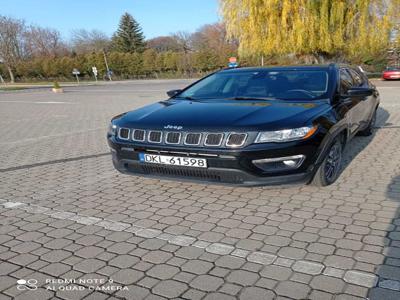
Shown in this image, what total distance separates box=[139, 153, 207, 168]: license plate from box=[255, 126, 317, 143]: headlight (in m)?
0.60

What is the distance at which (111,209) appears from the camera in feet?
12.0

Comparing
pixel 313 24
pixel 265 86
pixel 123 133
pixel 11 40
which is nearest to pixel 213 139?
pixel 123 133

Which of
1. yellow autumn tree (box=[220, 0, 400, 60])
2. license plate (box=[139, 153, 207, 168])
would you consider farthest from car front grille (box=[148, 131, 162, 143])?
yellow autumn tree (box=[220, 0, 400, 60])

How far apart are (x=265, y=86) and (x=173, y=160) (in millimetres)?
1687

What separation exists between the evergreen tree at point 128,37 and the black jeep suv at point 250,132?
66.7 meters

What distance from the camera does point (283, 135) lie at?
3.21 metres

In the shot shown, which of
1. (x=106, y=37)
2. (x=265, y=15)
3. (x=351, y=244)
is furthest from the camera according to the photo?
(x=106, y=37)

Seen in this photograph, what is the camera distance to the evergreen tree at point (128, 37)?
2619 inches

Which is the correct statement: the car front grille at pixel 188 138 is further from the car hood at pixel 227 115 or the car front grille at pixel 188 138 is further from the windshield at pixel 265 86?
the windshield at pixel 265 86

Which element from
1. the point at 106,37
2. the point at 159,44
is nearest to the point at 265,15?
A: the point at 106,37

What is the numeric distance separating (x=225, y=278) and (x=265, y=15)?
1718cm

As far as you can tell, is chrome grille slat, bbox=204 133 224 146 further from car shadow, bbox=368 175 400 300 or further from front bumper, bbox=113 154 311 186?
car shadow, bbox=368 175 400 300

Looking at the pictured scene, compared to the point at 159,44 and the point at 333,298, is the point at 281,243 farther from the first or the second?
the point at 159,44

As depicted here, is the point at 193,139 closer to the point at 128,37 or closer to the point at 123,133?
the point at 123,133
